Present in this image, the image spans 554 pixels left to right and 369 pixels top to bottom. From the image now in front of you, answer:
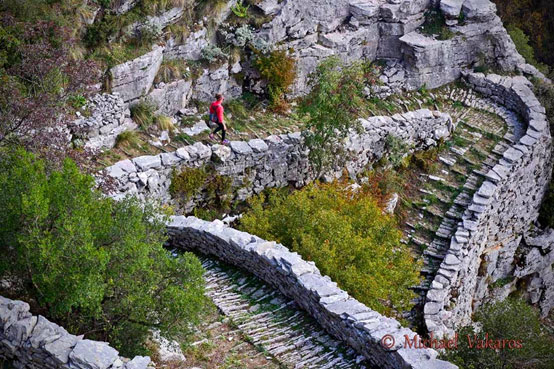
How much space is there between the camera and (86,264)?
932 centimetres

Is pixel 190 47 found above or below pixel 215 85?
above

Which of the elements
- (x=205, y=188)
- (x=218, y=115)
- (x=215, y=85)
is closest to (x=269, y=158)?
(x=218, y=115)

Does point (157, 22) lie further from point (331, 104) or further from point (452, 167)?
point (452, 167)

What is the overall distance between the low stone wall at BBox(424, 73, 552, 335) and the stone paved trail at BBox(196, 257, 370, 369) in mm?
5576

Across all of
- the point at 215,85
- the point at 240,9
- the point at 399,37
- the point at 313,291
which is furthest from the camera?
the point at 399,37

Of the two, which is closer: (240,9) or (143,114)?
(143,114)

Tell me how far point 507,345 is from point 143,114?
419 inches

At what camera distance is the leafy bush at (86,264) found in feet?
30.5

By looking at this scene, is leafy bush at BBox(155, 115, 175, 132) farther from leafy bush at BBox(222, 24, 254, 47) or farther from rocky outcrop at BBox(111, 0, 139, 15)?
leafy bush at BBox(222, 24, 254, 47)

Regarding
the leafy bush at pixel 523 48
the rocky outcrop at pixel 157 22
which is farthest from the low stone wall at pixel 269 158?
the leafy bush at pixel 523 48

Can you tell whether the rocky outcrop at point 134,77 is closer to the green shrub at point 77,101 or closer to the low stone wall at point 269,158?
the green shrub at point 77,101

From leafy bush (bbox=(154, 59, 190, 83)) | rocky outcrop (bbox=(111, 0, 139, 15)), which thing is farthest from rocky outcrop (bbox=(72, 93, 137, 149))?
rocky outcrop (bbox=(111, 0, 139, 15))

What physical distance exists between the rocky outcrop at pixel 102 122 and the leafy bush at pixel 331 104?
186 inches

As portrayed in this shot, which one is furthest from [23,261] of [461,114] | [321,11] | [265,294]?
[461,114]
